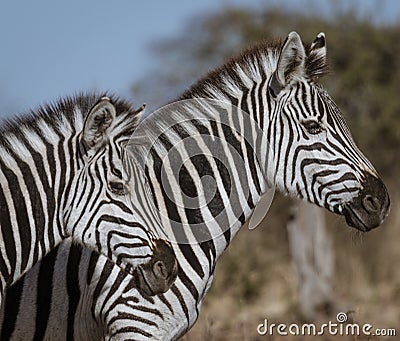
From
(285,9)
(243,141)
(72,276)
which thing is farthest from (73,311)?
(285,9)

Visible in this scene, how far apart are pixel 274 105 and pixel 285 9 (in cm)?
1579

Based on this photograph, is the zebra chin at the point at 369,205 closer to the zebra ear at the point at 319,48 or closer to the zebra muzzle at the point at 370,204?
the zebra muzzle at the point at 370,204

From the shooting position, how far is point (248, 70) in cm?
784

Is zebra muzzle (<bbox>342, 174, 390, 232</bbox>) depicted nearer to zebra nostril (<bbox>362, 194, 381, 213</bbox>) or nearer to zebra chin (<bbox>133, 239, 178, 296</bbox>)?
A: zebra nostril (<bbox>362, 194, 381, 213</bbox>)

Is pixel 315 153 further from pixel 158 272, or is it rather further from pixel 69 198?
pixel 69 198

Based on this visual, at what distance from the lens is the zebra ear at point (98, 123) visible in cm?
663

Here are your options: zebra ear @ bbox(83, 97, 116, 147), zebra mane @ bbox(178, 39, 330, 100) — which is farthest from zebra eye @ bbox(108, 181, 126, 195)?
zebra mane @ bbox(178, 39, 330, 100)

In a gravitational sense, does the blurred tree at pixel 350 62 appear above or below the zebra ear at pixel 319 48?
above

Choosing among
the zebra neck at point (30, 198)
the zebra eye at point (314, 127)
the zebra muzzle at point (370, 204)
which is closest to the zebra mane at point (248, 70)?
the zebra eye at point (314, 127)

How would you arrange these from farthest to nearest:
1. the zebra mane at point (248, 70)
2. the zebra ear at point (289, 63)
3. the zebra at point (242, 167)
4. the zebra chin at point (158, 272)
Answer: the zebra mane at point (248, 70)
the zebra ear at point (289, 63)
the zebra at point (242, 167)
the zebra chin at point (158, 272)

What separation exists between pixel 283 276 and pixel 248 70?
33.7 ft

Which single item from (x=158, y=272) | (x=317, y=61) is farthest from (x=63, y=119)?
(x=317, y=61)

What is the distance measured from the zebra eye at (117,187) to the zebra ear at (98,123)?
393 millimetres

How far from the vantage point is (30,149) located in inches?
267
